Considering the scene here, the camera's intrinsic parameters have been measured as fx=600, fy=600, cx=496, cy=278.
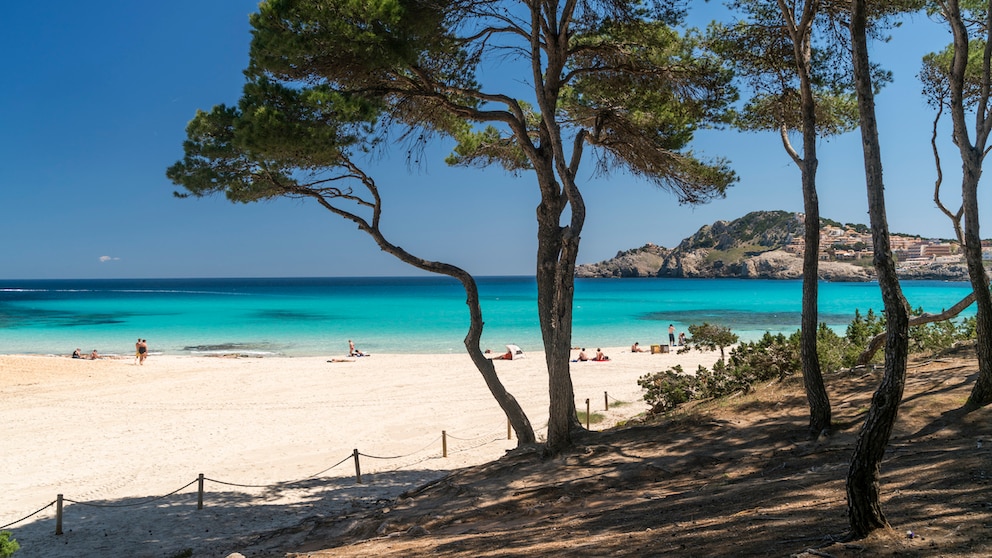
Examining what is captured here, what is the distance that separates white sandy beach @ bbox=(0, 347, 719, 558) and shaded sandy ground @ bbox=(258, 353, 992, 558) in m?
1.82

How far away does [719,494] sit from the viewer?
5.32 m

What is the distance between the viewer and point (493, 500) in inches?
275

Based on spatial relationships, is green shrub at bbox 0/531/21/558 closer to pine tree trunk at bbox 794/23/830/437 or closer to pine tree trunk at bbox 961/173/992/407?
pine tree trunk at bbox 794/23/830/437

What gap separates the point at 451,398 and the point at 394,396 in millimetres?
1924

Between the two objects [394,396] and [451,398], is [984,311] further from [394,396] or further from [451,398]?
[394,396]

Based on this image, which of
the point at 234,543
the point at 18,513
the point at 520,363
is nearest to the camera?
the point at 234,543

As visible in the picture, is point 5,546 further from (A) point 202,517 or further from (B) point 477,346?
(B) point 477,346

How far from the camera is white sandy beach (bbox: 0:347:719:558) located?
850 cm

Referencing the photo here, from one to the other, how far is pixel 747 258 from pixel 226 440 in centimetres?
14985

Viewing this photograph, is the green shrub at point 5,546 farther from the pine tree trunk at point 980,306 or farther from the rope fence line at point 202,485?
the pine tree trunk at point 980,306

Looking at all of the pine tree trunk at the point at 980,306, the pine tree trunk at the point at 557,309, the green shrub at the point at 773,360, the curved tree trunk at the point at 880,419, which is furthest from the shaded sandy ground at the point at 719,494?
the green shrub at the point at 773,360

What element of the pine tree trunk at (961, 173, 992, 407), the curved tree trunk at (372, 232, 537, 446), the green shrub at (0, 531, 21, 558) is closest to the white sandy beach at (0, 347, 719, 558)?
the curved tree trunk at (372, 232, 537, 446)

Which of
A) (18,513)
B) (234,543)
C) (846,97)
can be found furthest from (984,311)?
(18,513)

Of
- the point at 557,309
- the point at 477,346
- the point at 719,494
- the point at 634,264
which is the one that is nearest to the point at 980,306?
the point at 719,494
